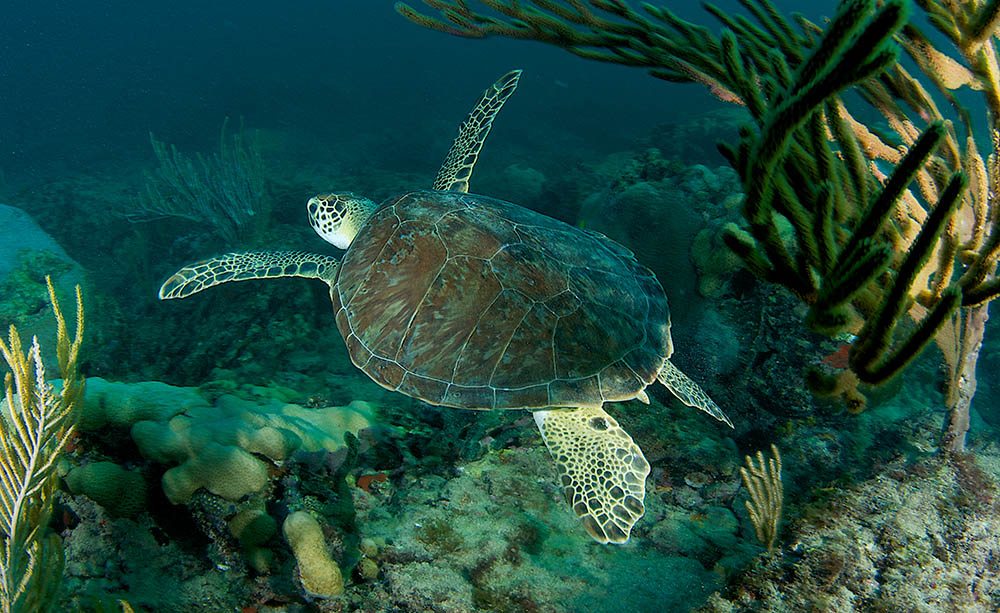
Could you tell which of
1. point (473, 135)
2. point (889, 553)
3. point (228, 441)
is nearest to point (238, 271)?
point (228, 441)

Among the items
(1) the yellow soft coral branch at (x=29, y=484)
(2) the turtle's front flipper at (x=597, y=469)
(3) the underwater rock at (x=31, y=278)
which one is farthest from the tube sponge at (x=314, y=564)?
(3) the underwater rock at (x=31, y=278)

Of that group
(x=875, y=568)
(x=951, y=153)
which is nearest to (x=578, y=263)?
(x=951, y=153)

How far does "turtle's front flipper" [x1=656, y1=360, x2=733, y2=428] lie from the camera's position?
267cm

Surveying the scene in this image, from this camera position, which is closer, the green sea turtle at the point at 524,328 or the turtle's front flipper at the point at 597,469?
the turtle's front flipper at the point at 597,469

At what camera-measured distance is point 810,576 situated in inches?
65.6

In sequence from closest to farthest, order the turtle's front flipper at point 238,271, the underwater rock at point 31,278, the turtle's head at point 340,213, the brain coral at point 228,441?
the brain coral at point 228,441, the turtle's front flipper at point 238,271, the turtle's head at point 340,213, the underwater rock at point 31,278

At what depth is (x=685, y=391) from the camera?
2729 millimetres

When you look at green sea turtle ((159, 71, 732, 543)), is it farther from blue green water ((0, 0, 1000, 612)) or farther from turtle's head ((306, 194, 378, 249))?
turtle's head ((306, 194, 378, 249))

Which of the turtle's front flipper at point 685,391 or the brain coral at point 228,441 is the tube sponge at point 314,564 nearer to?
the brain coral at point 228,441

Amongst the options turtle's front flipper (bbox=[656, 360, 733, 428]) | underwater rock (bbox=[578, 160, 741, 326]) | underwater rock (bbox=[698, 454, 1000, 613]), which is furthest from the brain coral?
underwater rock (bbox=[578, 160, 741, 326])

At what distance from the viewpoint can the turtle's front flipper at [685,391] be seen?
267 cm

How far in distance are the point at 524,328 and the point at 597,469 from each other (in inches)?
34.2

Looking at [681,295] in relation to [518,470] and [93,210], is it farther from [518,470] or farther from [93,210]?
[93,210]

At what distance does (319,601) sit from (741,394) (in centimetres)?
321
